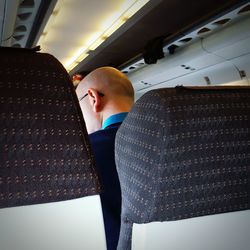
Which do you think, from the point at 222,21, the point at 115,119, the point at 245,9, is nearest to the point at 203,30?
the point at 222,21

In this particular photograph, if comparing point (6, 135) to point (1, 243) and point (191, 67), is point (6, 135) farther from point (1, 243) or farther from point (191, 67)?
point (191, 67)

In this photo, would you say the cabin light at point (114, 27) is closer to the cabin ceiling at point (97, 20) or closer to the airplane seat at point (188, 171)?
the cabin ceiling at point (97, 20)

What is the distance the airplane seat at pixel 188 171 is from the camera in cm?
96

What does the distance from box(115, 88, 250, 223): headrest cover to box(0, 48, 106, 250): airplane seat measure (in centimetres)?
18

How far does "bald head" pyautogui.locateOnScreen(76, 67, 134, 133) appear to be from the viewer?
7.75 feet

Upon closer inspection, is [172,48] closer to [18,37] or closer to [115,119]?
[18,37]

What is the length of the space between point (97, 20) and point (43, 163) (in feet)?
10.5

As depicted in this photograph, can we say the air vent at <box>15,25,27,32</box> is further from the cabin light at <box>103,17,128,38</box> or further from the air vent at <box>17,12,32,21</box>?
the cabin light at <box>103,17,128,38</box>

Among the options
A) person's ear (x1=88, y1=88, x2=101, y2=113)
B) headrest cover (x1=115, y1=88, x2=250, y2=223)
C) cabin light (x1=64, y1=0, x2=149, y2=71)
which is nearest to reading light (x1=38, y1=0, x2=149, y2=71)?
cabin light (x1=64, y1=0, x2=149, y2=71)

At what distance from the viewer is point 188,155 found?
970 millimetres

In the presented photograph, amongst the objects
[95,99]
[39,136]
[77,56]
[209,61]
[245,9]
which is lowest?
[209,61]

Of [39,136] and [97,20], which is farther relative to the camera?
[97,20]

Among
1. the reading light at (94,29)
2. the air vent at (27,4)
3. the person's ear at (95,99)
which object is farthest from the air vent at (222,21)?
the air vent at (27,4)

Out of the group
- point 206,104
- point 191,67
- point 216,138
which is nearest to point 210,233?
point 216,138
